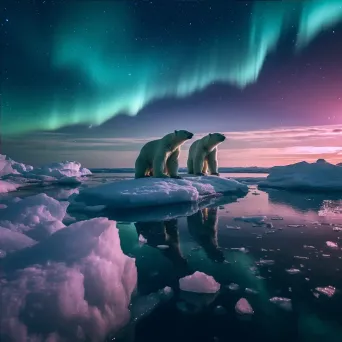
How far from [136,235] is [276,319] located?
3618 mm

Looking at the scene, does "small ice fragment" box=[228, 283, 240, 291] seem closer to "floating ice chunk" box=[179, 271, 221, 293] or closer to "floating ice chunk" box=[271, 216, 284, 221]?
"floating ice chunk" box=[179, 271, 221, 293]

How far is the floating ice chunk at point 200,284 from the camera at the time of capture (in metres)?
2.84

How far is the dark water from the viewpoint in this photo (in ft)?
7.13

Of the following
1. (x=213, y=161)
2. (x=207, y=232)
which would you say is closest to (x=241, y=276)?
(x=207, y=232)

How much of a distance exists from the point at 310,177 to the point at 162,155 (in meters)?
10.7

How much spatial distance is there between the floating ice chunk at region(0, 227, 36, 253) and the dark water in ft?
4.12

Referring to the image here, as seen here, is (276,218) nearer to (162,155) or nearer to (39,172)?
(162,155)

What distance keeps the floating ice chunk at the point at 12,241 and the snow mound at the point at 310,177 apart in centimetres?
1683

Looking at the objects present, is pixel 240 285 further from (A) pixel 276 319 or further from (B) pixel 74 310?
(B) pixel 74 310

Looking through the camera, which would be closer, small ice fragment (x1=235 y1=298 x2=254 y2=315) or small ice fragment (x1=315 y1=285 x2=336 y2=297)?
small ice fragment (x1=235 y1=298 x2=254 y2=315)

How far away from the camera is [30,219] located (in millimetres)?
3914

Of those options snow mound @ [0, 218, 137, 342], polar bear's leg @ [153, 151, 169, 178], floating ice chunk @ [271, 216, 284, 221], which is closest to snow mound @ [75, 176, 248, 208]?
polar bear's leg @ [153, 151, 169, 178]

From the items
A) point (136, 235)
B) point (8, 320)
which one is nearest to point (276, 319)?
point (8, 320)

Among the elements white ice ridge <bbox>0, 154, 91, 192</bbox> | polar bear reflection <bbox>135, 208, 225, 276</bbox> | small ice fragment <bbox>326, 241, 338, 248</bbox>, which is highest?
small ice fragment <bbox>326, 241, 338, 248</bbox>
